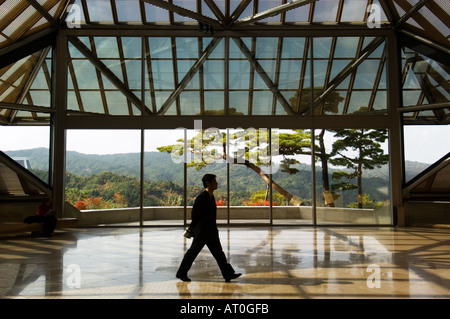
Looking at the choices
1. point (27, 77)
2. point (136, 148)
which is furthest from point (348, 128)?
point (27, 77)

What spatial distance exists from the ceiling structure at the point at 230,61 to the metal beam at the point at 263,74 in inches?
1.4

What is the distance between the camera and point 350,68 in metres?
16.4

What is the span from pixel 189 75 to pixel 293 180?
17.6ft

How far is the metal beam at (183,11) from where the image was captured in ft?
44.1

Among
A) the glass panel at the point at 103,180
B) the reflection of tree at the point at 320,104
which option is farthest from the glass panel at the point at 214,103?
the glass panel at the point at 103,180

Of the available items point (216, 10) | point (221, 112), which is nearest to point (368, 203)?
point (221, 112)

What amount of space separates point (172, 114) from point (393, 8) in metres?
8.65

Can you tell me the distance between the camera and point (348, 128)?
16188 millimetres

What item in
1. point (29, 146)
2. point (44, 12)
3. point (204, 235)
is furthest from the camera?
point (29, 146)

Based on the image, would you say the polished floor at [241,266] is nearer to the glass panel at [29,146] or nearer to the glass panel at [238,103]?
the glass panel at [29,146]

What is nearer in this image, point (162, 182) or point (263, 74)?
point (162, 182)

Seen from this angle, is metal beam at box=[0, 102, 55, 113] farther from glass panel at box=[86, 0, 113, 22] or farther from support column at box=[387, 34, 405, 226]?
support column at box=[387, 34, 405, 226]

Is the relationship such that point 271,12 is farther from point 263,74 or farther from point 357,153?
point 357,153

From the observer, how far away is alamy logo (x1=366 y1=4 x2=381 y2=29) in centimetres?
1612
